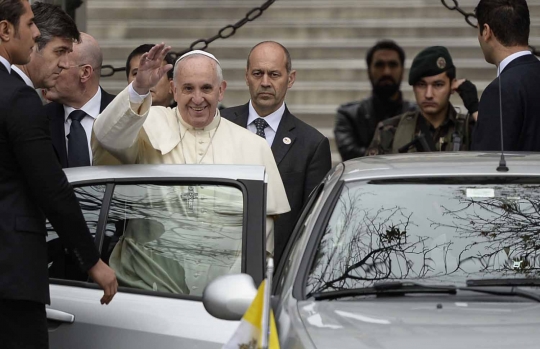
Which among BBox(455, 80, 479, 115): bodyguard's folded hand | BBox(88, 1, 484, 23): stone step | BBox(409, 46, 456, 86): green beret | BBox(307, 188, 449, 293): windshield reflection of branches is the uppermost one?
BBox(88, 1, 484, 23): stone step

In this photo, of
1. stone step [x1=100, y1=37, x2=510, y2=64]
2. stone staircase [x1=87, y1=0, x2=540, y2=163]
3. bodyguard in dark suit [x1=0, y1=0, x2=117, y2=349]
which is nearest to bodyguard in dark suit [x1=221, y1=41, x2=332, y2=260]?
bodyguard in dark suit [x1=0, y1=0, x2=117, y2=349]

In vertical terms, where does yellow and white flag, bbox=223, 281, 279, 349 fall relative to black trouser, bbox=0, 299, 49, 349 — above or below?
above

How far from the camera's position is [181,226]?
15.6 feet

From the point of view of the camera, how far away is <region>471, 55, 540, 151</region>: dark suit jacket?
19.7 ft

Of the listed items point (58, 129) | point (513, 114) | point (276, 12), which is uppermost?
point (276, 12)

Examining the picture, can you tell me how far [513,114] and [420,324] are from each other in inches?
104

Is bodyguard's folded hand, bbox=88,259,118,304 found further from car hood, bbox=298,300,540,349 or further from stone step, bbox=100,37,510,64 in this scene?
stone step, bbox=100,37,510,64

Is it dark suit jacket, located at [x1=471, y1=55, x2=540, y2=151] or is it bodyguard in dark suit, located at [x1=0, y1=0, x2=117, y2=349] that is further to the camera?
dark suit jacket, located at [x1=471, y1=55, x2=540, y2=151]

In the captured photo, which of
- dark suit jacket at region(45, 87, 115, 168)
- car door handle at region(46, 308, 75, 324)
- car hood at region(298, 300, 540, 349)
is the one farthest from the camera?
dark suit jacket at region(45, 87, 115, 168)

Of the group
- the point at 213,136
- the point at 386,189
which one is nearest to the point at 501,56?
the point at 213,136

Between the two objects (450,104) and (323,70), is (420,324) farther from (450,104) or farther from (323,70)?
(323,70)

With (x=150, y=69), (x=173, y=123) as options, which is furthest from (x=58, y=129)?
(x=150, y=69)

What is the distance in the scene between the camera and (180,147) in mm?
5516

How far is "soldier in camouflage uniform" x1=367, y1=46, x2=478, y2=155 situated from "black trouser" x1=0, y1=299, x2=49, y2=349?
3.59 meters
